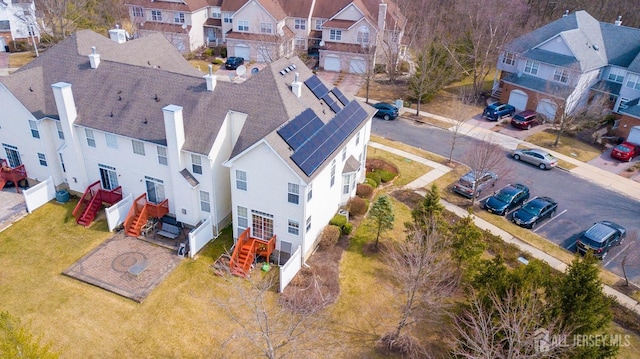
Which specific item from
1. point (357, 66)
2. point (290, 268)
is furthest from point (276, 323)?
point (357, 66)

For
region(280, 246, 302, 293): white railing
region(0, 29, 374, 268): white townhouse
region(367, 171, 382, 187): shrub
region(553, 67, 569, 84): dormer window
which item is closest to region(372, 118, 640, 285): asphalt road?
region(367, 171, 382, 187): shrub

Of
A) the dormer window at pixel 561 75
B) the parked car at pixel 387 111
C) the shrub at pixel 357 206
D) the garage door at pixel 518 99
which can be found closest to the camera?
the shrub at pixel 357 206

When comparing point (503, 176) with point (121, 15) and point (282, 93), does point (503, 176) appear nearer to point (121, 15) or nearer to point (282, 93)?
point (282, 93)

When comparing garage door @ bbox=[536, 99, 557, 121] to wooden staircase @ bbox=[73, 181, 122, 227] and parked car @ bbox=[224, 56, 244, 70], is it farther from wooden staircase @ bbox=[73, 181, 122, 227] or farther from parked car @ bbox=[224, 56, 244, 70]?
wooden staircase @ bbox=[73, 181, 122, 227]

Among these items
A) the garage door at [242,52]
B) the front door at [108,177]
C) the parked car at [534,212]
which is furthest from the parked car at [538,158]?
the garage door at [242,52]

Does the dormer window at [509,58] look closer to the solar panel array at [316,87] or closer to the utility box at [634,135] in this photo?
the utility box at [634,135]

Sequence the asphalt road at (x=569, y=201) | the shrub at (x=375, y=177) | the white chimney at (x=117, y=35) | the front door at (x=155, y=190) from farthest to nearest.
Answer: the white chimney at (x=117, y=35) → the shrub at (x=375, y=177) → the asphalt road at (x=569, y=201) → the front door at (x=155, y=190)

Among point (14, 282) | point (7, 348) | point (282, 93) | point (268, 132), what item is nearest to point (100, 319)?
point (14, 282)
